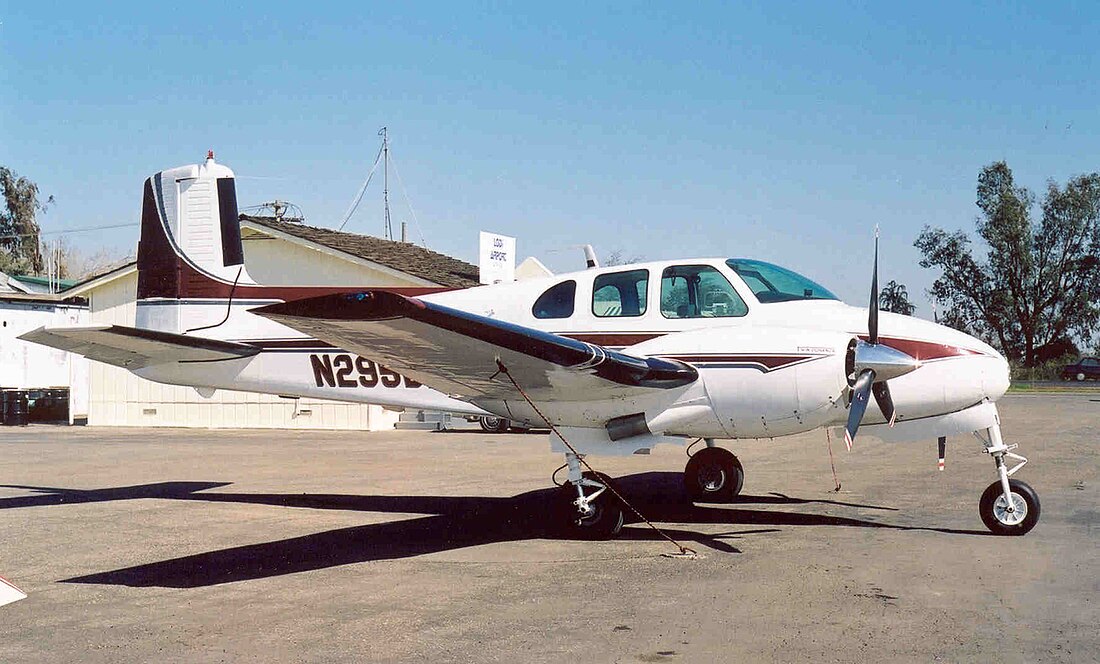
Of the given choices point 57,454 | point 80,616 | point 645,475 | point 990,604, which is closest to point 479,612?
point 80,616

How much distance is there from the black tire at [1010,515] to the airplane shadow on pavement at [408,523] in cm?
18

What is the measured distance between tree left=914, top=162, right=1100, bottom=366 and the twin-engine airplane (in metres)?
59.4

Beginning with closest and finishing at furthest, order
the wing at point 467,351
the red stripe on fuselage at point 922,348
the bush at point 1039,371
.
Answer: the wing at point 467,351
the red stripe on fuselage at point 922,348
the bush at point 1039,371

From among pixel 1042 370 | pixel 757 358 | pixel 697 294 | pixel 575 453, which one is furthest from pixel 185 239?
pixel 1042 370

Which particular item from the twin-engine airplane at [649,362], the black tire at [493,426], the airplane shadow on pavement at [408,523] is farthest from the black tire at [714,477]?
the black tire at [493,426]

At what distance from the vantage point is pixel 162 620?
707cm

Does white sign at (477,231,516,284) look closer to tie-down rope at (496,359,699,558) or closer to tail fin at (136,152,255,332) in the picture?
tail fin at (136,152,255,332)

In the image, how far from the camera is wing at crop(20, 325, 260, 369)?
10.2 metres

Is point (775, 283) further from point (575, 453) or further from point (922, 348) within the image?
point (575, 453)

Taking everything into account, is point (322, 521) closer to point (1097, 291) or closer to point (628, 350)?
point (628, 350)

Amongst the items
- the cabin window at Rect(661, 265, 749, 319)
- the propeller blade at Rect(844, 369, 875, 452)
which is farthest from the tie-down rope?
the propeller blade at Rect(844, 369, 875, 452)

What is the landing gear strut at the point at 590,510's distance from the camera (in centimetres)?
1008

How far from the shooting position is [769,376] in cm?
954

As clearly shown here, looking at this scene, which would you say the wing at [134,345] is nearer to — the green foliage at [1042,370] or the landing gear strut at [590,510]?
the landing gear strut at [590,510]
